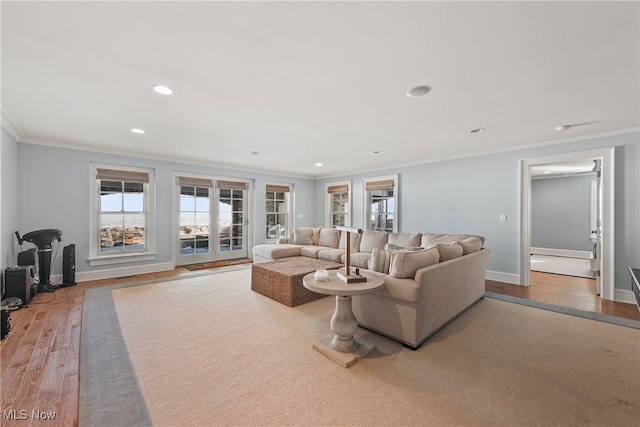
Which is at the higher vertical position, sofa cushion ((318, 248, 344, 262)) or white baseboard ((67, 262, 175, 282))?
sofa cushion ((318, 248, 344, 262))

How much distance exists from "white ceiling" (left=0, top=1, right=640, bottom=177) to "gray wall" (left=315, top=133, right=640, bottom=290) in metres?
0.43

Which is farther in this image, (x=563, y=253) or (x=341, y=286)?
(x=563, y=253)

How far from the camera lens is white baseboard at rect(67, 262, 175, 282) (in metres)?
4.58

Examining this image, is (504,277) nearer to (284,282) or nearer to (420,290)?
(420,290)

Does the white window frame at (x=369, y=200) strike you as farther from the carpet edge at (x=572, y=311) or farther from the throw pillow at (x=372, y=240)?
the carpet edge at (x=572, y=311)

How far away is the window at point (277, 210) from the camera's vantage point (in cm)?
741

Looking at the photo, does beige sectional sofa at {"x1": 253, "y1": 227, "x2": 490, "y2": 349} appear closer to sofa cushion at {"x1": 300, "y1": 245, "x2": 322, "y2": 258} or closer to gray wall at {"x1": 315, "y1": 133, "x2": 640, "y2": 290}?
gray wall at {"x1": 315, "y1": 133, "x2": 640, "y2": 290}

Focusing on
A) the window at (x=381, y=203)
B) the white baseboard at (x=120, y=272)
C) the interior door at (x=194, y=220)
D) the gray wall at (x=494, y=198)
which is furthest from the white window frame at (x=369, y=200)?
the white baseboard at (x=120, y=272)

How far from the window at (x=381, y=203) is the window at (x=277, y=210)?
2.36 meters

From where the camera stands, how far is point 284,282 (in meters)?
3.49

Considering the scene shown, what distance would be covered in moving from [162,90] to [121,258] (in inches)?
151

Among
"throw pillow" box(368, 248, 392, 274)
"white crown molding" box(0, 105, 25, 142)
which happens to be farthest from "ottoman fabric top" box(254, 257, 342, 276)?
"white crown molding" box(0, 105, 25, 142)

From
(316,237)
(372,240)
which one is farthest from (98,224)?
(372,240)

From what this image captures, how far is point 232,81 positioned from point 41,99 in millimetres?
2126
